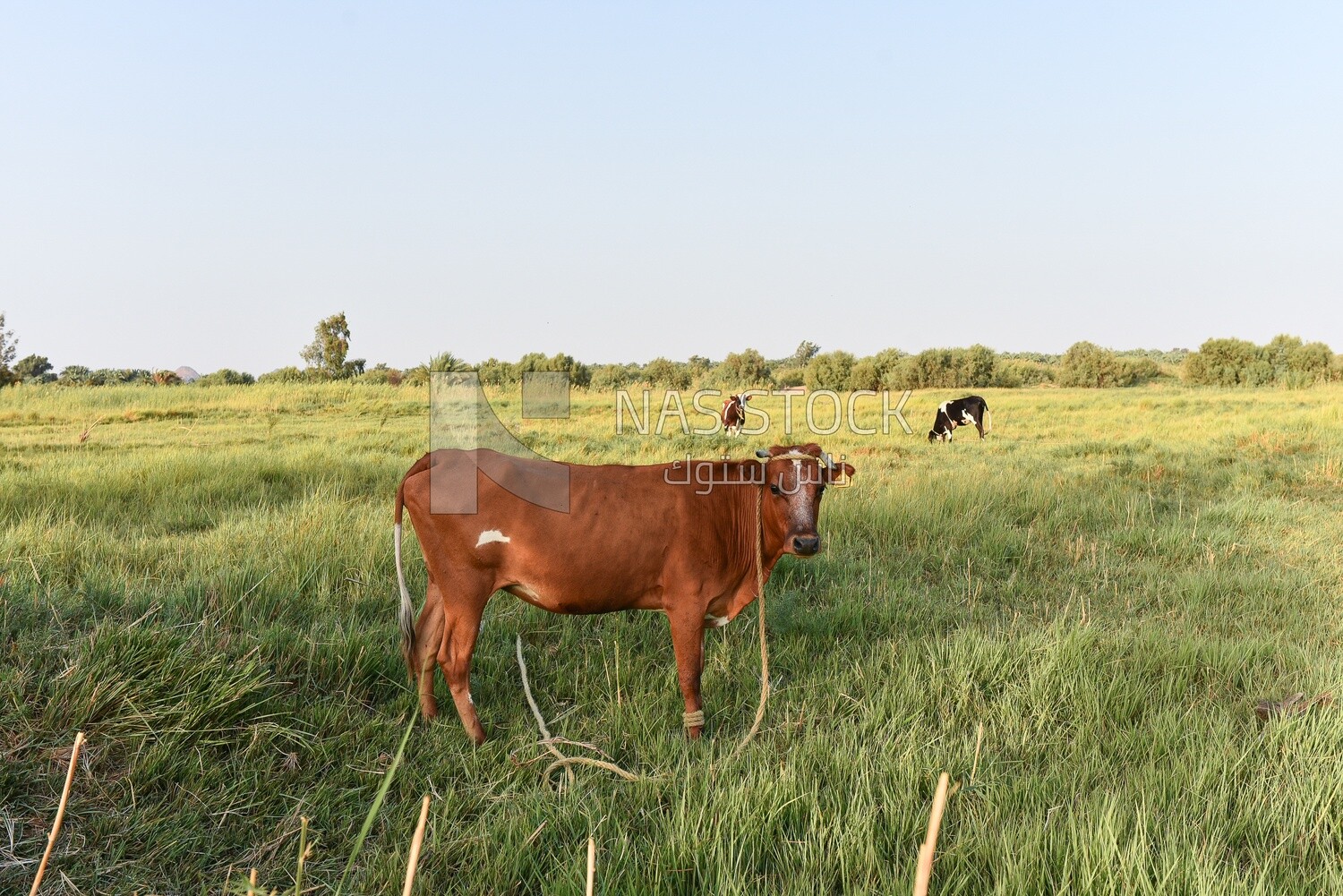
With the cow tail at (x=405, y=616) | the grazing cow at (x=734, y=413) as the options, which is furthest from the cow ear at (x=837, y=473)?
the grazing cow at (x=734, y=413)

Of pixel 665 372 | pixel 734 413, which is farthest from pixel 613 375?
pixel 734 413

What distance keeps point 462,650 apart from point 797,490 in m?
1.87

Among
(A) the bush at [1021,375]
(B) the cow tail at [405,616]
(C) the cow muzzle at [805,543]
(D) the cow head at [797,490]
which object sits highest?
(A) the bush at [1021,375]

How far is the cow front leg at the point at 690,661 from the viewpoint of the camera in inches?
163

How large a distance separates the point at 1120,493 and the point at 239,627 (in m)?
9.45

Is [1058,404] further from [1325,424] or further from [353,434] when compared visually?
[353,434]

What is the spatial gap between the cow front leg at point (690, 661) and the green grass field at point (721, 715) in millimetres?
171

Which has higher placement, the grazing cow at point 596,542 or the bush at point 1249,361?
the bush at point 1249,361

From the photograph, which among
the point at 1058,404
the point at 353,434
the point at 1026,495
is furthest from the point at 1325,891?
the point at 1058,404

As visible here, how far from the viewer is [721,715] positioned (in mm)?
4453

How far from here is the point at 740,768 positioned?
3.65m

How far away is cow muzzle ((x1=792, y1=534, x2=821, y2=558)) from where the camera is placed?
4.04 m

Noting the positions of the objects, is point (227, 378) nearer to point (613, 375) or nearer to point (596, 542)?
point (613, 375)

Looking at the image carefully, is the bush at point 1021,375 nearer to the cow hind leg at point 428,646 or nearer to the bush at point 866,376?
the bush at point 866,376
